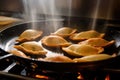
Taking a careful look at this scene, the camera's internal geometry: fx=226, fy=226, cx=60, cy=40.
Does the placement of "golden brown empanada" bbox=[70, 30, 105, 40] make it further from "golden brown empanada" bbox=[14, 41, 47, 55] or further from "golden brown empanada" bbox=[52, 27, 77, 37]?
"golden brown empanada" bbox=[14, 41, 47, 55]

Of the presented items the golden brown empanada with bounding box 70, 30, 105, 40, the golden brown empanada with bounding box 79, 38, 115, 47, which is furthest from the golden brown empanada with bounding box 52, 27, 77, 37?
the golden brown empanada with bounding box 79, 38, 115, 47

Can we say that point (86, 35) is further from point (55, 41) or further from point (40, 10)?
point (40, 10)

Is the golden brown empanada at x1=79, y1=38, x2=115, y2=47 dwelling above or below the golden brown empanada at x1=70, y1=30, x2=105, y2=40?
below

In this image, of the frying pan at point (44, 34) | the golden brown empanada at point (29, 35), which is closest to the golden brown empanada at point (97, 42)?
the frying pan at point (44, 34)

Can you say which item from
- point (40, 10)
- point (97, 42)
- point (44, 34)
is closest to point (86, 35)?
point (97, 42)

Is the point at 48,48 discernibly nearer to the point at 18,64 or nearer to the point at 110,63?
the point at 18,64

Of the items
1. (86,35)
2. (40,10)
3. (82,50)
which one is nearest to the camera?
(82,50)

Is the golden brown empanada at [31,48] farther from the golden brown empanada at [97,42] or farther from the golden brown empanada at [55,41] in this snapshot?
the golden brown empanada at [97,42]
